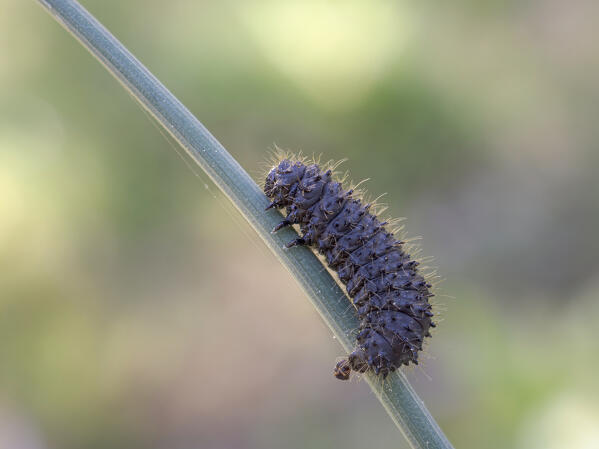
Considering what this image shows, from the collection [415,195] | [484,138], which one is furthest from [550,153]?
[415,195]

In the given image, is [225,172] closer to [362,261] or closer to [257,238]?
[362,261]

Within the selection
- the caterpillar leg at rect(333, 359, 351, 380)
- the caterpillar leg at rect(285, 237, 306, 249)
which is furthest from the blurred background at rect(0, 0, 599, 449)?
the caterpillar leg at rect(285, 237, 306, 249)

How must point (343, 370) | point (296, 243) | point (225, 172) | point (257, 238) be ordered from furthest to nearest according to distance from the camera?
point (257, 238), point (343, 370), point (296, 243), point (225, 172)

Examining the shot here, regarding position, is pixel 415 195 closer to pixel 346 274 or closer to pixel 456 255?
pixel 456 255

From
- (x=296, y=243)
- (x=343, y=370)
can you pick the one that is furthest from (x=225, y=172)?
(x=343, y=370)

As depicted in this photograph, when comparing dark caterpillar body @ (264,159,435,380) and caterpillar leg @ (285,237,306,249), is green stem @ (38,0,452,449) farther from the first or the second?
dark caterpillar body @ (264,159,435,380)

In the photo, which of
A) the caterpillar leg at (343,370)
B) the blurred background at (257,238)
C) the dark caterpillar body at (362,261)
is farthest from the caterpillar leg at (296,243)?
the blurred background at (257,238)
